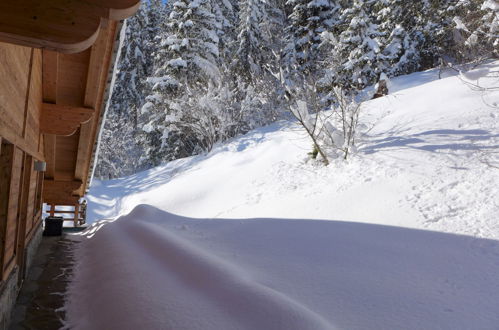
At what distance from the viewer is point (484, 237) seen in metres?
5.59

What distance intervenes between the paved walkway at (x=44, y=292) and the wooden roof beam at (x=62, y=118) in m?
2.43

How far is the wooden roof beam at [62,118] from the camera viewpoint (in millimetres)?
5695

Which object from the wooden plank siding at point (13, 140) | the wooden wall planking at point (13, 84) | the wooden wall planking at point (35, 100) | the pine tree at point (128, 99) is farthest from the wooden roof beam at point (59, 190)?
the pine tree at point (128, 99)

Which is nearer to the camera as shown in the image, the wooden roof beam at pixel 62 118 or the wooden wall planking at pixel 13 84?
the wooden wall planking at pixel 13 84

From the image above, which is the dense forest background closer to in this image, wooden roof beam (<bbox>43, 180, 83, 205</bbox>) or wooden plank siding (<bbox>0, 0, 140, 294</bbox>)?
wooden roof beam (<bbox>43, 180, 83, 205</bbox>)

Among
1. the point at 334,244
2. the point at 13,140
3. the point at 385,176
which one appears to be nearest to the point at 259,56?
the point at 385,176

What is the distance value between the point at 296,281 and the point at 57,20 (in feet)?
12.9

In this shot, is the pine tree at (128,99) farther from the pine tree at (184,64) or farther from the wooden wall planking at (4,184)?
the wooden wall planking at (4,184)

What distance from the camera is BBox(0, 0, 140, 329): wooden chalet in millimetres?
1777

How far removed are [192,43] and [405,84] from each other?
41.4ft

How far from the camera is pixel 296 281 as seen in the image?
15.1 feet

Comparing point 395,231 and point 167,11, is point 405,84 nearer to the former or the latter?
point 395,231

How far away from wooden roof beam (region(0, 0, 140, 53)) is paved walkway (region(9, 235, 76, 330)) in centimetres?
345

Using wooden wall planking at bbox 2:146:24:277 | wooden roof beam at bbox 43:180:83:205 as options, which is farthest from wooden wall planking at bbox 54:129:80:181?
wooden wall planking at bbox 2:146:24:277
